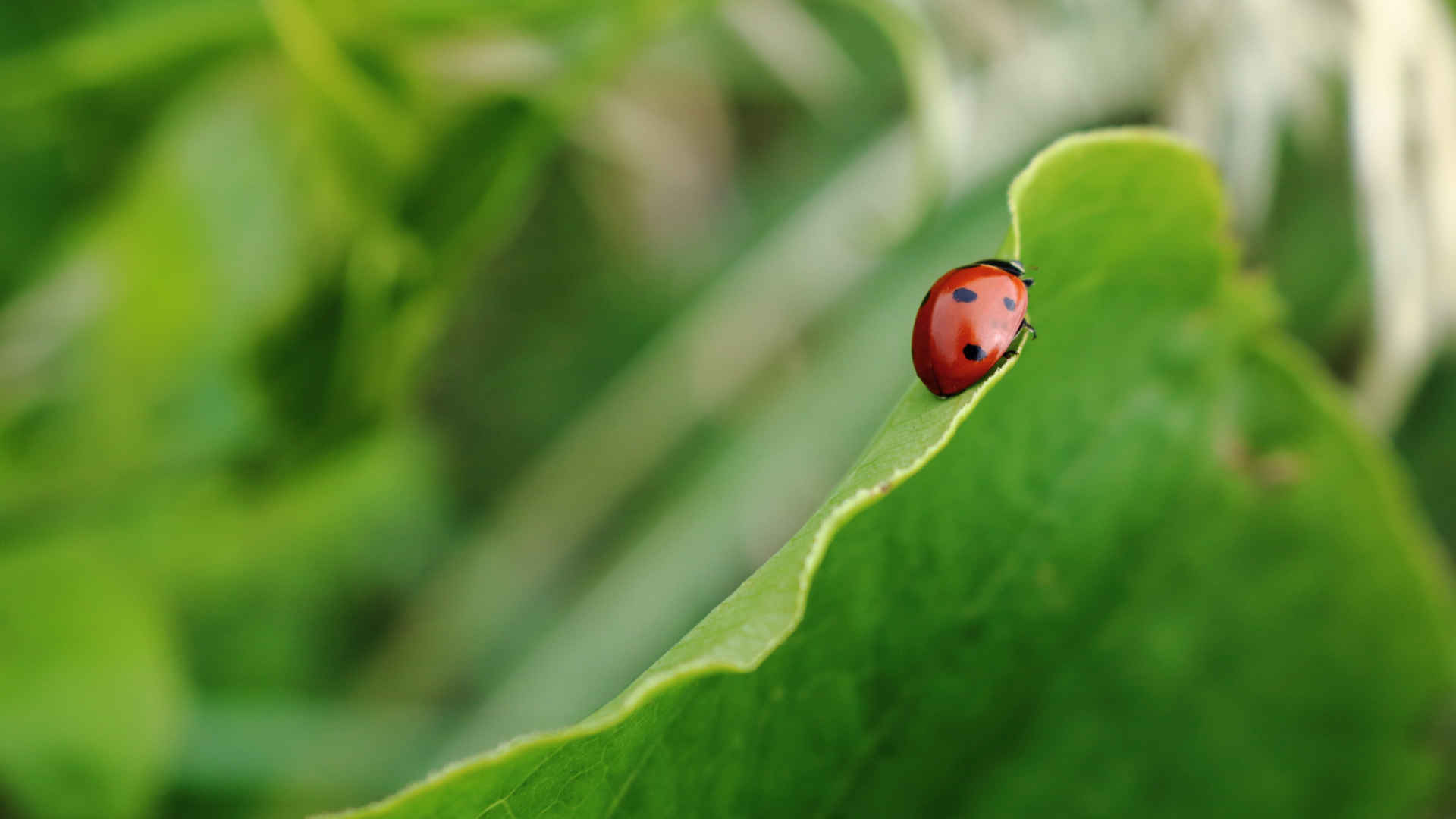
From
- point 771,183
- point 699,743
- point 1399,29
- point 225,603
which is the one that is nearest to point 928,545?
point 699,743

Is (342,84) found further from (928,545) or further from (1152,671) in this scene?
(1152,671)

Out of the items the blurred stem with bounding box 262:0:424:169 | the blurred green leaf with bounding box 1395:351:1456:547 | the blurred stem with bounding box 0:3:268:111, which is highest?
the blurred stem with bounding box 0:3:268:111

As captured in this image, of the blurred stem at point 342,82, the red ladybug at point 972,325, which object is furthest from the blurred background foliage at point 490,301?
the red ladybug at point 972,325

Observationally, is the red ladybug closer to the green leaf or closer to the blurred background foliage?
the green leaf

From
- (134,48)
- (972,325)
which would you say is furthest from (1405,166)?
(134,48)

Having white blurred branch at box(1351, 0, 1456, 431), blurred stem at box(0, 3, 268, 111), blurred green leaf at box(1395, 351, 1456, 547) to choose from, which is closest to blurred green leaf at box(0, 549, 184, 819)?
blurred stem at box(0, 3, 268, 111)

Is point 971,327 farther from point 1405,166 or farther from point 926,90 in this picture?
point 1405,166
